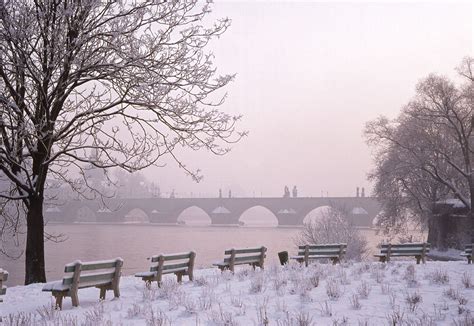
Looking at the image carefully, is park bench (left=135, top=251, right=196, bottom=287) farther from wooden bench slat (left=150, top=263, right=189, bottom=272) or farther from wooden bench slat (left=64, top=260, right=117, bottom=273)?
wooden bench slat (left=64, top=260, right=117, bottom=273)

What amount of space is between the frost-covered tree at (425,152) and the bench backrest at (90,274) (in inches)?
946

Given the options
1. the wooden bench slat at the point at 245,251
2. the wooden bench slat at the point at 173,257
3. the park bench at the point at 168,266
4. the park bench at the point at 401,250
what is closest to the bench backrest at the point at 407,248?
the park bench at the point at 401,250

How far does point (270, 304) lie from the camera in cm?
710

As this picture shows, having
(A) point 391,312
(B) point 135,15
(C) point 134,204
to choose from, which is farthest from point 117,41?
(C) point 134,204

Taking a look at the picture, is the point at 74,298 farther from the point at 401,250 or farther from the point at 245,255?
the point at 401,250

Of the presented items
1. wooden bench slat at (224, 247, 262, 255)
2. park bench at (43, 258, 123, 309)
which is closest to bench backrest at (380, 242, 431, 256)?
wooden bench slat at (224, 247, 262, 255)

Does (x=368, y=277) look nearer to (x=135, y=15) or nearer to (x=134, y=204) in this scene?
(x=135, y=15)

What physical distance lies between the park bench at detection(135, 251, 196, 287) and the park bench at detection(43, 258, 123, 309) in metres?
0.90

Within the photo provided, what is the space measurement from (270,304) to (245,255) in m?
5.80

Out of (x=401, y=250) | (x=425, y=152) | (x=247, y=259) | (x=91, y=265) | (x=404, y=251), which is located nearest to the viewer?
(x=91, y=265)

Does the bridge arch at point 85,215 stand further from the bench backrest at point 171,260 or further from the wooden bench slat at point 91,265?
the wooden bench slat at point 91,265

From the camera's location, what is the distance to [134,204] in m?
103

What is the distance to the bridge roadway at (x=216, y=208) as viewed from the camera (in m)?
82.6

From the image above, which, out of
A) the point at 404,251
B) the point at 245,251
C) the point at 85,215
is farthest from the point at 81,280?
the point at 85,215
